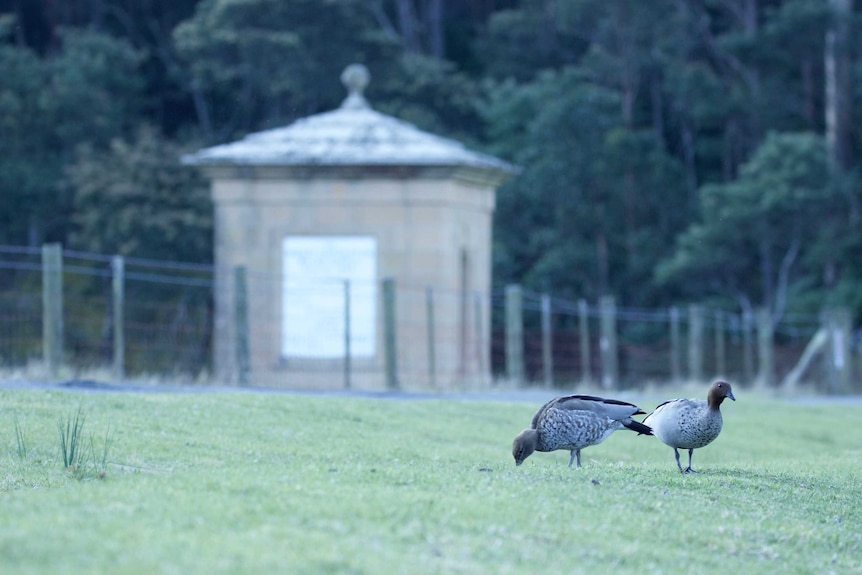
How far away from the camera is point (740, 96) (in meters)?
45.6

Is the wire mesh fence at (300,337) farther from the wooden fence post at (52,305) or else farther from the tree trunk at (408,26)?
the tree trunk at (408,26)

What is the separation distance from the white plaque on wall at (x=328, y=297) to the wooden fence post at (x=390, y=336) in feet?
6.20

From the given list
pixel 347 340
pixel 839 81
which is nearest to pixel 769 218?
pixel 839 81

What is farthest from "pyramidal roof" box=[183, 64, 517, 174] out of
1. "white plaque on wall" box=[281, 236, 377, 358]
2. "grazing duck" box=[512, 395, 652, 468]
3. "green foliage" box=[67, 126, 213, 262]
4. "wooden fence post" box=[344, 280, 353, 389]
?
"grazing duck" box=[512, 395, 652, 468]

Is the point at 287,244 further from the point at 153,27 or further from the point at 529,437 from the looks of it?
the point at 153,27

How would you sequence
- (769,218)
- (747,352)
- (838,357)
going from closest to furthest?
(838,357)
(747,352)
(769,218)

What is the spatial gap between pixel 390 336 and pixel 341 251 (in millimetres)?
3501

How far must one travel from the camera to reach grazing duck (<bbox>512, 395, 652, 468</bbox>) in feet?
36.8

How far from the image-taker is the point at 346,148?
85.1 ft

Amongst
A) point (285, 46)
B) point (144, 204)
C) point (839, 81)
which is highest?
point (285, 46)

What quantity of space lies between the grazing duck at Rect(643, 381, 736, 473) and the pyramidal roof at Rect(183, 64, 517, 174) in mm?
14529

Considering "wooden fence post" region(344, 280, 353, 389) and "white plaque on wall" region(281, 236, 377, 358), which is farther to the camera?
"white plaque on wall" region(281, 236, 377, 358)

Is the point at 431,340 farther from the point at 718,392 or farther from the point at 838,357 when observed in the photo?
the point at 718,392

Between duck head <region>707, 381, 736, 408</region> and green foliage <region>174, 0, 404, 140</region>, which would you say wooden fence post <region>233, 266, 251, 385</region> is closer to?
duck head <region>707, 381, 736, 408</region>
